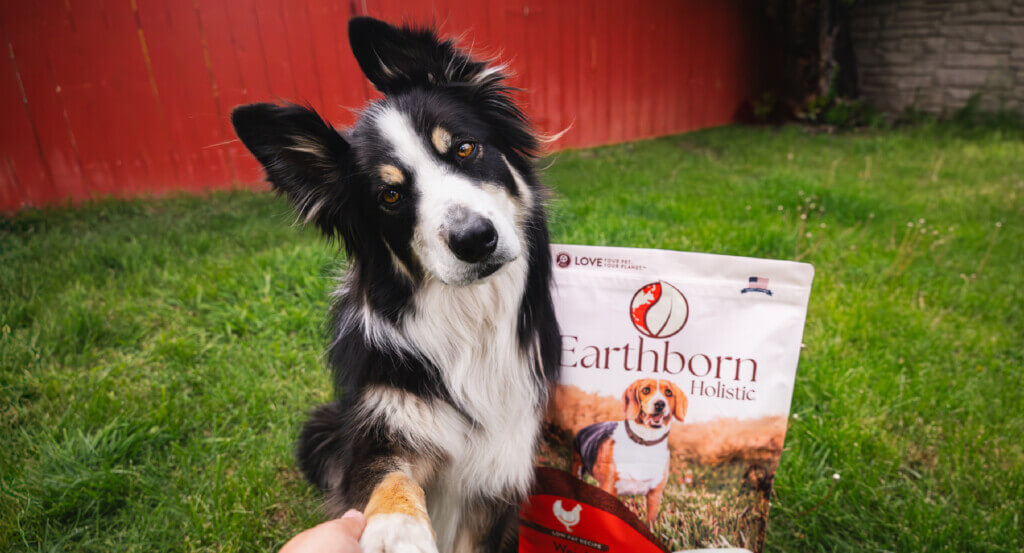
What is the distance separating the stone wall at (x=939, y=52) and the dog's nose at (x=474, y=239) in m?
8.97

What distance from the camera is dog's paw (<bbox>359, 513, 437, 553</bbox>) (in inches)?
43.2

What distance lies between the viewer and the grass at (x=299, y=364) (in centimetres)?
169

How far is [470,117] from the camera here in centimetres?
153

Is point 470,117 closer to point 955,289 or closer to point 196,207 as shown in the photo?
point 955,289

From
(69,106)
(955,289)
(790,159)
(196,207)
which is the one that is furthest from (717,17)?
(69,106)

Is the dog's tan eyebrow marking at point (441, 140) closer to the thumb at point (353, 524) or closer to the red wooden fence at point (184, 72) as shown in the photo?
the thumb at point (353, 524)

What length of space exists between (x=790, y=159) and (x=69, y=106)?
6.97m

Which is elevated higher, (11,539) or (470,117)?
(470,117)

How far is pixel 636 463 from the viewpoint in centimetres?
142

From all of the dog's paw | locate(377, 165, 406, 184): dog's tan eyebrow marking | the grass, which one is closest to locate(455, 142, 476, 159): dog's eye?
locate(377, 165, 406, 184): dog's tan eyebrow marking

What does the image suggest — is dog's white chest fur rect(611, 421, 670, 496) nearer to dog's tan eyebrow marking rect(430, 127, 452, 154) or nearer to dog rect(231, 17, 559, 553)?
dog rect(231, 17, 559, 553)

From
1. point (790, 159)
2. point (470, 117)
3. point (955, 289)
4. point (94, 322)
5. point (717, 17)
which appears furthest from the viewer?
point (717, 17)

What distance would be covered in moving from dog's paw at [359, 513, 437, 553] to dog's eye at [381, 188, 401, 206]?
776 millimetres

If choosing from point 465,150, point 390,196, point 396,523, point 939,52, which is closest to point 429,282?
point 390,196
